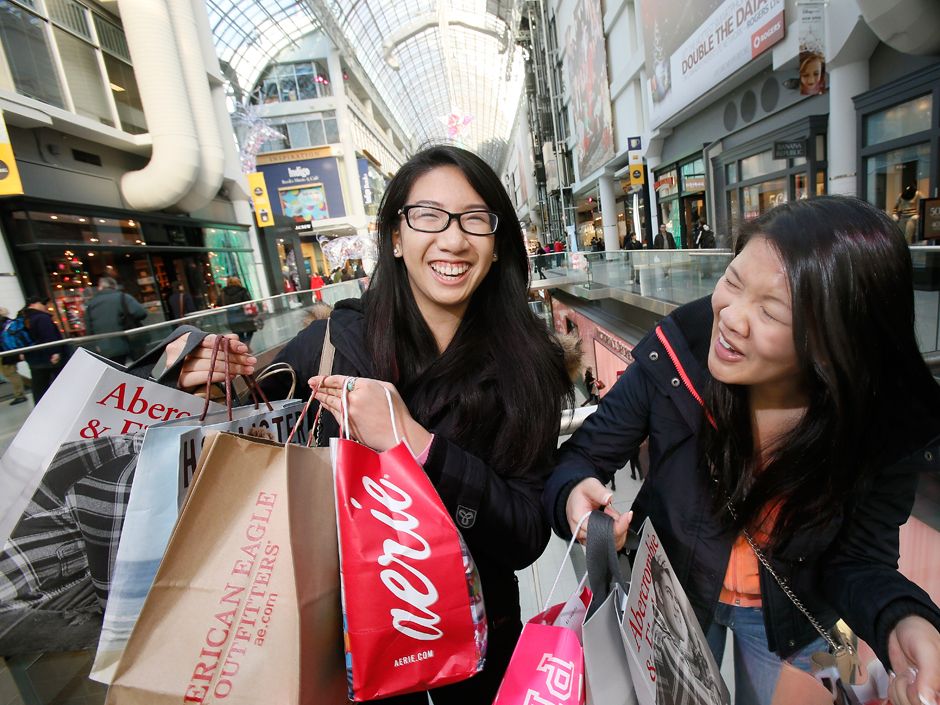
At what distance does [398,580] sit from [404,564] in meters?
0.03

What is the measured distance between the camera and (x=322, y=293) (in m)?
12.6

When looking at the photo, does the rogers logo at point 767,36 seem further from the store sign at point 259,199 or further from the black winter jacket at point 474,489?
the store sign at point 259,199

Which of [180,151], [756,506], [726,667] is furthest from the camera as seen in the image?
[180,151]

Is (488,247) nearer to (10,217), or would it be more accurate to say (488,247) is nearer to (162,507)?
(162,507)

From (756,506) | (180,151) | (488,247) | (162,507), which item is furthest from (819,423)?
(180,151)

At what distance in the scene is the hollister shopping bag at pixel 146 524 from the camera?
678mm

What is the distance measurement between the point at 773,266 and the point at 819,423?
36 centimetres

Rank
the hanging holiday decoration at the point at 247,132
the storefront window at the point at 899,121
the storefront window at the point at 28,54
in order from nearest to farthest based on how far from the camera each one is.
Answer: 1. the storefront window at the point at 899,121
2. the storefront window at the point at 28,54
3. the hanging holiday decoration at the point at 247,132

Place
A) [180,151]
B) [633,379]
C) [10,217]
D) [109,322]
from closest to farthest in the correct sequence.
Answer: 1. [633,379]
2. [109,322]
3. [10,217]
4. [180,151]

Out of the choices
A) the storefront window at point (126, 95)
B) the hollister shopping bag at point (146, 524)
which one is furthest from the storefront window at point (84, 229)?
the hollister shopping bag at point (146, 524)

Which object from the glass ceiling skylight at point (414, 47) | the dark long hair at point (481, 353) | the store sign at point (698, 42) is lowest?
the dark long hair at point (481, 353)

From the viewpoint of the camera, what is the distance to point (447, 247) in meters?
1.15

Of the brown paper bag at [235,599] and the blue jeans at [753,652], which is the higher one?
the brown paper bag at [235,599]

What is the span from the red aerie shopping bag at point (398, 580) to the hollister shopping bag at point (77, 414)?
1.45 feet
